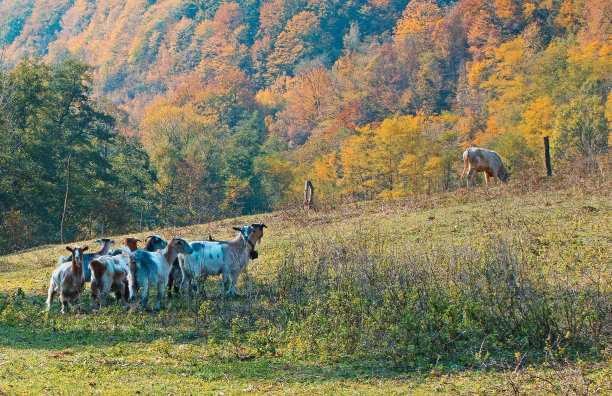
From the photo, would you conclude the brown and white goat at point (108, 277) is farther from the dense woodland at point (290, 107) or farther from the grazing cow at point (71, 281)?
the dense woodland at point (290, 107)

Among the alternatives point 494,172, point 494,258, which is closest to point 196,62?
point 494,172

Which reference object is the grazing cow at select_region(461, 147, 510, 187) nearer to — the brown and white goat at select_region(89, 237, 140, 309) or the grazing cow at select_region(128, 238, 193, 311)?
the grazing cow at select_region(128, 238, 193, 311)

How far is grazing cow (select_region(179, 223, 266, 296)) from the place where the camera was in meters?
15.1

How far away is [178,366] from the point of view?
30.8ft

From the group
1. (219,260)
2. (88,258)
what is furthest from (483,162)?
(88,258)

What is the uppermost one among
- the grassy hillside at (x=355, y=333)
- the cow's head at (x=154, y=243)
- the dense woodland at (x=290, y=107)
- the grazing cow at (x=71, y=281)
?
the dense woodland at (x=290, y=107)

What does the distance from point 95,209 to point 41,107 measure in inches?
435

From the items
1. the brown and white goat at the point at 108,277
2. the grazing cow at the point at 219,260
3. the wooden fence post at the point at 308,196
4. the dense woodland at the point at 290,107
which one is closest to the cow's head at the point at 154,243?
the grazing cow at the point at 219,260

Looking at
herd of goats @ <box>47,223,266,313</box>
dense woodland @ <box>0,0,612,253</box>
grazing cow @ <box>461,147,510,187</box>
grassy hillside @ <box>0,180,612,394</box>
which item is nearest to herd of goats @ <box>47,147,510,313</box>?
herd of goats @ <box>47,223,266,313</box>

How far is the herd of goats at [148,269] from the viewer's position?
13.6 m

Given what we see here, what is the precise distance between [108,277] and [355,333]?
6.01 m

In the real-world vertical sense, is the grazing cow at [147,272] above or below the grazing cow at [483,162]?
below

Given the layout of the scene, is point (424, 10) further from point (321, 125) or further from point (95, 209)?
point (95, 209)

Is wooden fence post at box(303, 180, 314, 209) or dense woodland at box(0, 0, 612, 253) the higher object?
dense woodland at box(0, 0, 612, 253)
